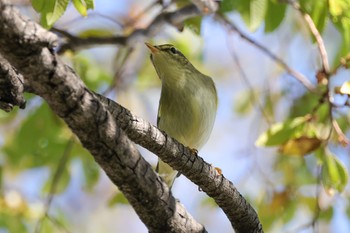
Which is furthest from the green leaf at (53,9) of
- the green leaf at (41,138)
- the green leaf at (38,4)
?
the green leaf at (41,138)

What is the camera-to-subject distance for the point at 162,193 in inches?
86.3

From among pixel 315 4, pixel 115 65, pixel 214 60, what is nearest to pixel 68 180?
pixel 115 65

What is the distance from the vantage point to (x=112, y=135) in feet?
6.18

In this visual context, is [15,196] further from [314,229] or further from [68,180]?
[314,229]

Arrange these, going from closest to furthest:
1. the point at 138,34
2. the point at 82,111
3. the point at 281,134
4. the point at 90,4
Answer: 1. the point at 82,111
2. the point at 90,4
3. the point at 281,134
4. the point at 138,34

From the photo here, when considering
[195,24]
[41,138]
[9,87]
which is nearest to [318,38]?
[195,24]

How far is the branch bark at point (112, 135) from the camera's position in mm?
1650

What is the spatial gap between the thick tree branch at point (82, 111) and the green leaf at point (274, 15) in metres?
1.80

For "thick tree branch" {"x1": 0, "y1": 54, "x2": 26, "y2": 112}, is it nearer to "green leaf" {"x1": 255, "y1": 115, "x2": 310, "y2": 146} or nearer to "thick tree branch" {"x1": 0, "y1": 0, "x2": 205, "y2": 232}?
"thick tree branch" {"x1": 0, "y1": 0, "x2": 205, "y2": 232}

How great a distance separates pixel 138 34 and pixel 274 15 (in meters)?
1.26

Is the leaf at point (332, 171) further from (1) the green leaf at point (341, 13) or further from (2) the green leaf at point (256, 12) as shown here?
(2) the green leaf at point (256, 12)

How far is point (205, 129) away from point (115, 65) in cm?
148

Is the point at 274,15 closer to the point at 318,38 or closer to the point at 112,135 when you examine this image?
the point at 318,38

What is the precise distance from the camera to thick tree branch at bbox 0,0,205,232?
163 cm
